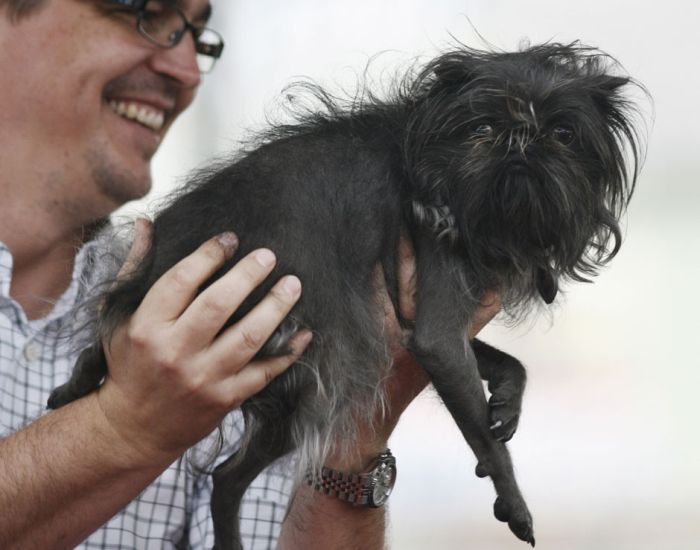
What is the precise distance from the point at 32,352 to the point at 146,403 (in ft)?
1.69

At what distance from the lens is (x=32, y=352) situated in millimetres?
1884

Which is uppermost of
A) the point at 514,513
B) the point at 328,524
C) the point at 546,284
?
the point at 546,284

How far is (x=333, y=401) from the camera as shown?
5.05 ft

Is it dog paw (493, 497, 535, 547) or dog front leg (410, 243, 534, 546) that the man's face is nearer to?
dog front leg (410, 243, 534, 546)

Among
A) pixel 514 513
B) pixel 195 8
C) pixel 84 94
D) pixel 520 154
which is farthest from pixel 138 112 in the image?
pixel 514 513

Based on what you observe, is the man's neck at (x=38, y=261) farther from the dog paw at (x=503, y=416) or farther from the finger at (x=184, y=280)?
the dog paw at (x=503, y=416)

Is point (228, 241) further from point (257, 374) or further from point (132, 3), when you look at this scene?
point (132, 3)

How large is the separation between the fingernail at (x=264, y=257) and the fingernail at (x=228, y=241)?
39mm

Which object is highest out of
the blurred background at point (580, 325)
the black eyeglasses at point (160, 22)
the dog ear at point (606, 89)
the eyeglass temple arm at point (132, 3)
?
the eyeglass temple arm at point (132, 3)

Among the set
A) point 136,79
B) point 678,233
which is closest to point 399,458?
point 678,233

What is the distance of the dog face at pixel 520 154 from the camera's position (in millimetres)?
1459

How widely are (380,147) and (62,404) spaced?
1.98ft

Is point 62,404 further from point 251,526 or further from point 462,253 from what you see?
→ point 462,253

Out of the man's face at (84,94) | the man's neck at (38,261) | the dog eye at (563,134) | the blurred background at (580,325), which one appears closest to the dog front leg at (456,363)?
the dog eye at (563,134)
